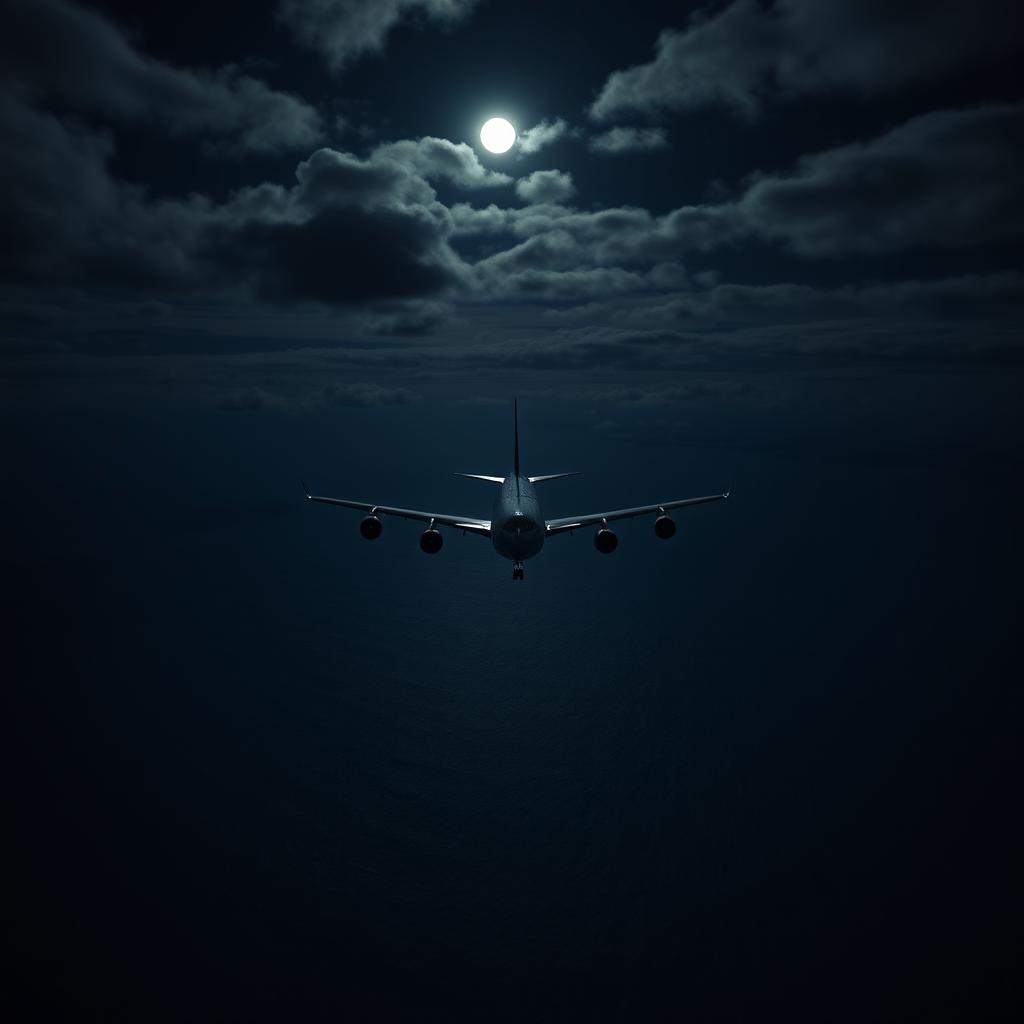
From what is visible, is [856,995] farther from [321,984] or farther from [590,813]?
[321,984]

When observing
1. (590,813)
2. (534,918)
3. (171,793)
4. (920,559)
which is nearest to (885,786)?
(590,813)

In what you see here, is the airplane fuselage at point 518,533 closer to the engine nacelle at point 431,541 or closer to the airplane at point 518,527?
the airplane at point 518,527

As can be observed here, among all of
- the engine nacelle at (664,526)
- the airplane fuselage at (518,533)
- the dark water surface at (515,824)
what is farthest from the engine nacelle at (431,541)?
the dark water surface at (515,824)

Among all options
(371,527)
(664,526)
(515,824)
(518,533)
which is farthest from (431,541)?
(515,824)

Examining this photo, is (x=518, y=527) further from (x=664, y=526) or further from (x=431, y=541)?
(x=664, y=526)

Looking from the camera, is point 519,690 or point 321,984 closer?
point 321,984

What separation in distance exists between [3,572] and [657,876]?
23778 centimetres

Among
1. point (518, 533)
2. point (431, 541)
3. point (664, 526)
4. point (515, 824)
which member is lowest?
point (515, 824)

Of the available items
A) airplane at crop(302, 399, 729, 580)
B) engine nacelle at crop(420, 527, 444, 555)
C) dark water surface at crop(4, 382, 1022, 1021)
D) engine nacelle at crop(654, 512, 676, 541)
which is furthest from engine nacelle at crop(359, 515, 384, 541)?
dark water surface at crop(4, 382, 1022, 1021)

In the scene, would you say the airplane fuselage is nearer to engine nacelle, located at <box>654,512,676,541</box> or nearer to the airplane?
the airplane

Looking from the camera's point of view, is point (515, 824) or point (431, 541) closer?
point (431, 541)

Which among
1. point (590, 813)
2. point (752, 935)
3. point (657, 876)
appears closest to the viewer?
point (752, 935)

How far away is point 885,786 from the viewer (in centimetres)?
7256

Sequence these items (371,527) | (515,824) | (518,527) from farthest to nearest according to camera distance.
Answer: (515,824) < (371,527) < (518,527)
